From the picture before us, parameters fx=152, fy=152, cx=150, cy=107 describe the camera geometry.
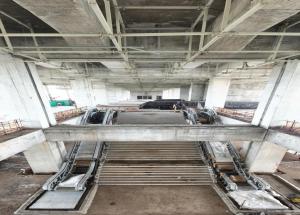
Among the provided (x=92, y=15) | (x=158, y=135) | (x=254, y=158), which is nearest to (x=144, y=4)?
(x=92, y=15)

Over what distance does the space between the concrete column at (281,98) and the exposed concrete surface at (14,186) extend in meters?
15.6

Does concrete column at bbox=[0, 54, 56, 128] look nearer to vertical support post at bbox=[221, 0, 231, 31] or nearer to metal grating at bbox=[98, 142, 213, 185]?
metal grating at bbox=[98, 142, 213, 185]

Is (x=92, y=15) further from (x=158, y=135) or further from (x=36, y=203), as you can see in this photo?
(x=36, y=203)

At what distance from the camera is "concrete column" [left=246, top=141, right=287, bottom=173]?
1058 centimetres

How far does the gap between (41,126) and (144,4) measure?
31.7ft

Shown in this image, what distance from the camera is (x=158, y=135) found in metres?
10.4

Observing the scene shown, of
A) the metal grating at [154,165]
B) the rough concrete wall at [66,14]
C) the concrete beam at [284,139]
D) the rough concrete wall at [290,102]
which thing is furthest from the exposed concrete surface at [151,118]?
the rough concrete wall at [66,14]

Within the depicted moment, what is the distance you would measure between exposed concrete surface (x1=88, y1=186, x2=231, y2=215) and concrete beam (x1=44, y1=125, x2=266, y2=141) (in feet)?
10.6

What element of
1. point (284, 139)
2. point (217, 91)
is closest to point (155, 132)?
point (284, 139)

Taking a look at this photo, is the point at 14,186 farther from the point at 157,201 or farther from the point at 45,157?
the point at 157,201

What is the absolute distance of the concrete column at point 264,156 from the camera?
10578 mm

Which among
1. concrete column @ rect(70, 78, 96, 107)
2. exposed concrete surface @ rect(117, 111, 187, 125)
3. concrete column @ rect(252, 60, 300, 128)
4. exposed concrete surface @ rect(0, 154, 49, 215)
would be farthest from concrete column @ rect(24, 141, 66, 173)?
concrete column @ rect(252, 60, 300, 128)

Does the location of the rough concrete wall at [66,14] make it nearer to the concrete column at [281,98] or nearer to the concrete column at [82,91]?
the concrete column at [281,98]

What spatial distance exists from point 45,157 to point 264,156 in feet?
51.0
